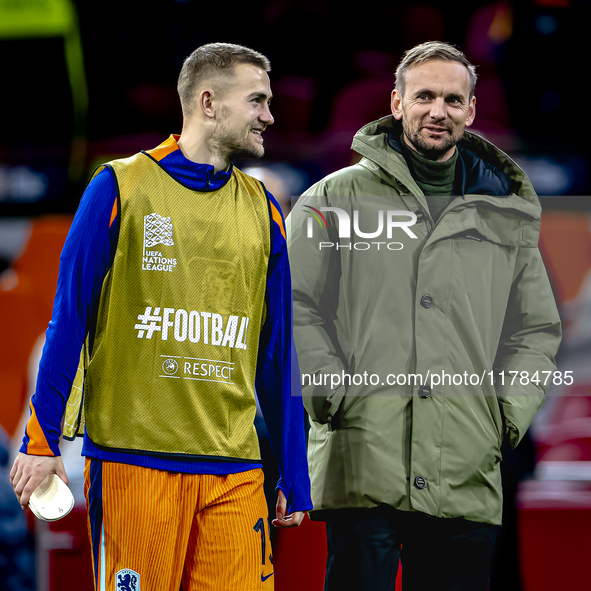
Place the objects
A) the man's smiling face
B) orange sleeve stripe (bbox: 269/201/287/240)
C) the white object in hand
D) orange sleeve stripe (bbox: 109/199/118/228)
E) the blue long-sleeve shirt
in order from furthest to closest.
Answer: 1. the man's smiling face
2. orange sleeve stripe (bbox: 269/201/287/240)
3. orange sleeve stripe (bbox: 109/199/118/228)
4. the blue long-sleeve shirt
5. the white object in hand

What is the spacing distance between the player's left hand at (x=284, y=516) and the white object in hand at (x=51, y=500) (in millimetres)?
570

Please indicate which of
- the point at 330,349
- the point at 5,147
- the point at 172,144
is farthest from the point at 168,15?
the point at 330,349

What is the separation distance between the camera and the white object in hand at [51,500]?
173cm

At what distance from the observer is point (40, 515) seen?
1.72m

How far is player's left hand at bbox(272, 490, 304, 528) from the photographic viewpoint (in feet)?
6.91

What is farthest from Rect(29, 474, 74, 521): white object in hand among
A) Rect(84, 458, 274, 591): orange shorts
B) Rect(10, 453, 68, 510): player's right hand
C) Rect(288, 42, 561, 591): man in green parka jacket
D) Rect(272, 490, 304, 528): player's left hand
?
Rect(288, 42, 561, 591): man in green parka jacket

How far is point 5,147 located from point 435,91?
5.08ft

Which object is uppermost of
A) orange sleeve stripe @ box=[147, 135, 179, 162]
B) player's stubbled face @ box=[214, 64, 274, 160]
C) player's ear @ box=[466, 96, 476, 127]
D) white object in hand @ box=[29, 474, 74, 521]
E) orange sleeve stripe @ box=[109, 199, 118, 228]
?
player's ear @ box=[466, 96, 476, 127]

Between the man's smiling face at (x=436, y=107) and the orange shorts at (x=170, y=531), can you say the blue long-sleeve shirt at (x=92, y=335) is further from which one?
the man's smiling face at (x=436, y=107)

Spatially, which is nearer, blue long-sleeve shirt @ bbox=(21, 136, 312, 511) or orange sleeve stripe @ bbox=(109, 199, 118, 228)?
blue long-sleeve shirt @ bbox=(21, 136, 312, 511)

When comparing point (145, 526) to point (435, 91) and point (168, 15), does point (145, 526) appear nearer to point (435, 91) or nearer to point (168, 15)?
point (435, 91)

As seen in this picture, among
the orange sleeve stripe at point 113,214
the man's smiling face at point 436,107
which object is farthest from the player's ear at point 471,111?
the orange sleeve stripe at point 113,214

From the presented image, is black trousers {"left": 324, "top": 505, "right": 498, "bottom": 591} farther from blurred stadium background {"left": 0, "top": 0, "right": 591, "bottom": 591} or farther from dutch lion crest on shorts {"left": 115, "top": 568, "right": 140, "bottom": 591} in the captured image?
dutch lion crest on shorts {"left": 115, "top": 568, "right": 140, "bottom": 591}

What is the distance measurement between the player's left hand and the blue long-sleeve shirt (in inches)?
0.6
